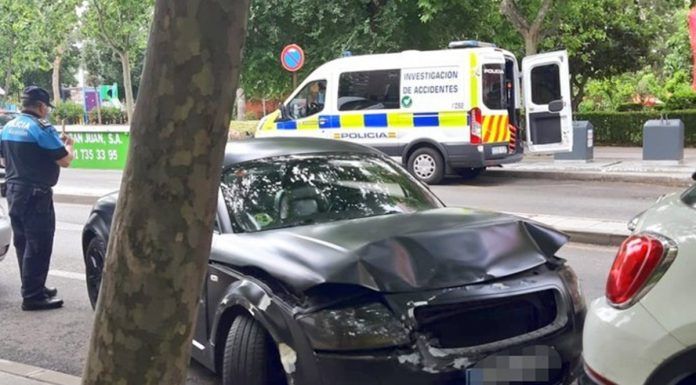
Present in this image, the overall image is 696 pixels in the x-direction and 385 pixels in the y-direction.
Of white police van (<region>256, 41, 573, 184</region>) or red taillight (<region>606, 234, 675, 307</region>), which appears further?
white police van (<region>256, 41, 573, 184</region>)

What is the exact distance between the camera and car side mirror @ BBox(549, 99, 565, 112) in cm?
1537

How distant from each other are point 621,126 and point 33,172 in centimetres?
1934

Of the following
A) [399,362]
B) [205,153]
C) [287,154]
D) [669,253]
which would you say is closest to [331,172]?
[287,154]

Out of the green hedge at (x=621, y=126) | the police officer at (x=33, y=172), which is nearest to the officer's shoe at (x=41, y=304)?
the police officer at (x=33, y=172)

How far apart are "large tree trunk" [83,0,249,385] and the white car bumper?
1557 mm

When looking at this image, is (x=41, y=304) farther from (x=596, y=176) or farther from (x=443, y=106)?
(x=596, y=176)

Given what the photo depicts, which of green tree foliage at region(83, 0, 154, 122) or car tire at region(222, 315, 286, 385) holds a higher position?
green tree foliage at region(83, 0, 154, 122)

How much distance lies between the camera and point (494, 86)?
588 inches

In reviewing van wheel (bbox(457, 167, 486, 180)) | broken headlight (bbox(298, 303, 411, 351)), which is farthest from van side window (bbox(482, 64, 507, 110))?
broken headlight (bbox(298, 303, 411, 351))

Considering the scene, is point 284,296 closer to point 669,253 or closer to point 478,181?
point 669,253

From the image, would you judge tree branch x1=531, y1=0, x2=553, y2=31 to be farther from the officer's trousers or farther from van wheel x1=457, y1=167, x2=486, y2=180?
the officer's trousers

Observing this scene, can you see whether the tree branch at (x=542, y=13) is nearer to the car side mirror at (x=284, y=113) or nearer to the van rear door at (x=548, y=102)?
the van rear door at (x=548, y=102)

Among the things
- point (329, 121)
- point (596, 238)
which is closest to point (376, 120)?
point (329, 121)

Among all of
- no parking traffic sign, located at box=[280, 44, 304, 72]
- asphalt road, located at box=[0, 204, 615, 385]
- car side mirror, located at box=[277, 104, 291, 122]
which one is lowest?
asphalt road, located at box=[0, 204, 615, 385]
